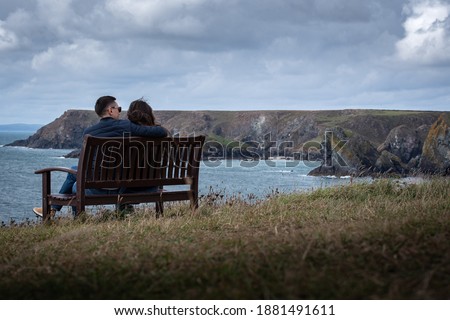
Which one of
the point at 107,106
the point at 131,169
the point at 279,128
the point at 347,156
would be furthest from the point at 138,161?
the point at 279,128

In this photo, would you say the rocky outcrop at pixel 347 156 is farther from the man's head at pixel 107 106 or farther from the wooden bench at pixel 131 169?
the man's head at pixel 107 106

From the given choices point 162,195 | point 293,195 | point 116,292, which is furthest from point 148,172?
point 116,292

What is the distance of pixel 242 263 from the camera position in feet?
13.3

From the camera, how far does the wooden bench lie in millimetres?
7512

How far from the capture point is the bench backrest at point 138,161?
7.50 m

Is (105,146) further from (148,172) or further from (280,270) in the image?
(280,270)

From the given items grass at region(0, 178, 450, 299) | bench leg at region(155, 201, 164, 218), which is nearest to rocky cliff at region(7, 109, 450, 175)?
bench leg at region(155, 201, 164, 218)

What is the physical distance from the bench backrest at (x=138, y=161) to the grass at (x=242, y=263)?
4.99 ft

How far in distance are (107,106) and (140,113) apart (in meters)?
0.42

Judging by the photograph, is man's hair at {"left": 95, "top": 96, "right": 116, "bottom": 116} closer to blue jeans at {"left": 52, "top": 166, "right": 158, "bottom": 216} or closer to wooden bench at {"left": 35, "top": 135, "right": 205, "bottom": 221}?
wooden bench at {"left": 35, "top": 135, "right": 205, "bottom": 221}

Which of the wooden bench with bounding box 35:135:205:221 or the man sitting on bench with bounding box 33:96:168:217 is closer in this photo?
the wooden bench with bounding box 35:135:205:221

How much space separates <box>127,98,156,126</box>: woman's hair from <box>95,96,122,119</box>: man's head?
0.19 metres

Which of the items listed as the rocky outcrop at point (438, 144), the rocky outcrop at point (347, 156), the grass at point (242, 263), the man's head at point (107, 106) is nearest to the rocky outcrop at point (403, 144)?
the rocky outcrop at point (347, 156)

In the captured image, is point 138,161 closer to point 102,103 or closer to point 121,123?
point 121,123
